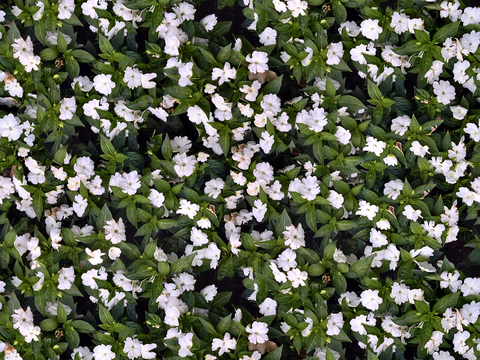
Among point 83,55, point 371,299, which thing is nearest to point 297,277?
point 371,299

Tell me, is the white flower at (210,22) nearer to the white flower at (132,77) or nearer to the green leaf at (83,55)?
the white flower at (132,77)

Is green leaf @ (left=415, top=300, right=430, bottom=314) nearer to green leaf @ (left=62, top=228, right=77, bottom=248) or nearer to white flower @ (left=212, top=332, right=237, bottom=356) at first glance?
white flower @ (left=212, top=332, right=237, bottom=356)

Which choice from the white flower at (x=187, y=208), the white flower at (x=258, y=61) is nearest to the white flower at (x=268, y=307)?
the white flower at (x=187, y=208)

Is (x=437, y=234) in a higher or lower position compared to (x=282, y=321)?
higher

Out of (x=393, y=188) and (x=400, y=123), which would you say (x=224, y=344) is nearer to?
(x=393, y=188)

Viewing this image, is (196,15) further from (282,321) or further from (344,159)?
(282,321)

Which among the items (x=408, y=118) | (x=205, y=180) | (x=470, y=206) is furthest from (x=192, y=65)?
(x=470, y=206)
